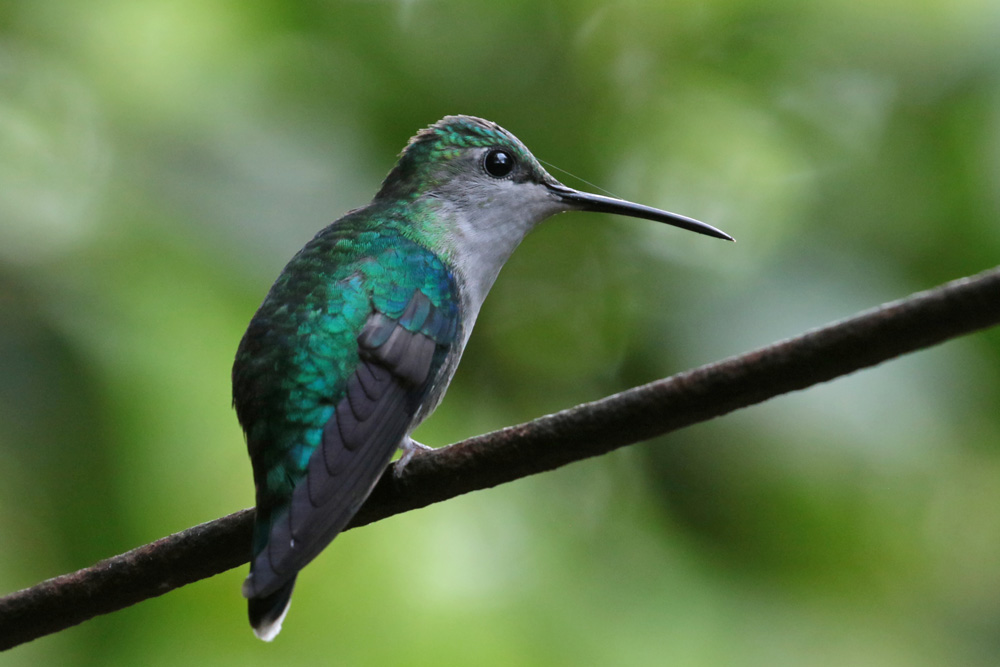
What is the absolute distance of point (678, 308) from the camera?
11.0 ft

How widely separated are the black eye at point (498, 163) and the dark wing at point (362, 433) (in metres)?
0.53

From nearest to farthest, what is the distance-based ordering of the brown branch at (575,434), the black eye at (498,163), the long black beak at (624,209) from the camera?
the brown branch at (575,434) < the long black beak at (624,209) < the black eye at (498,163)

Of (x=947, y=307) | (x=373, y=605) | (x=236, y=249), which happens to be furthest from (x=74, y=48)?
(x=947, y=307)

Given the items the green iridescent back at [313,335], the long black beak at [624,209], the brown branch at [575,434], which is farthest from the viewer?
the long black beak at [624,209]

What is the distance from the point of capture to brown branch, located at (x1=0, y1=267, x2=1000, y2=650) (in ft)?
3.06

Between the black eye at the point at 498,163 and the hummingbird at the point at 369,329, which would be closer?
the hummingbird at the point at 369,329

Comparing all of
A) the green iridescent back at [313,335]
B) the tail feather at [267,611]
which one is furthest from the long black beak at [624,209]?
the tail feather at [267,611]

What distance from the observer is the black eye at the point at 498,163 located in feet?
7.91

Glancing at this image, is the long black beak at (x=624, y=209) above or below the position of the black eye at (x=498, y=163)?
above

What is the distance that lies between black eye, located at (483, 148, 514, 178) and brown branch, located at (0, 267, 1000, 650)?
1.06 metres

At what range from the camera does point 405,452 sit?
186 cm

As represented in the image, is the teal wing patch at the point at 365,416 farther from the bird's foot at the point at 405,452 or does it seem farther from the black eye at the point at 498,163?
the black eye at the point at 498,163

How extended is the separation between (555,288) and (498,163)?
4.49 ft

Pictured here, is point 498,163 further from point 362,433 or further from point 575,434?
point 575,434
